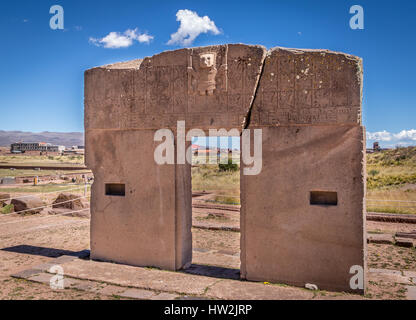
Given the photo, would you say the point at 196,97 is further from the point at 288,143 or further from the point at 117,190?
the point at 117,190

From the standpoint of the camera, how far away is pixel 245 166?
15.6 ft

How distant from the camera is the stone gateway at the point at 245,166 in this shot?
4355 millimetres

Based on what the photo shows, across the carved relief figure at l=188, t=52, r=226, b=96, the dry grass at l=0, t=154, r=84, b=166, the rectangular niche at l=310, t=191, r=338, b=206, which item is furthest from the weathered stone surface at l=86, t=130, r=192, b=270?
the dry grass at l=0, t=154, r=84, b=166

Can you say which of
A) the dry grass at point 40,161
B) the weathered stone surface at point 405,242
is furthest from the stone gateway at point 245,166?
the dry grass at point 40,161

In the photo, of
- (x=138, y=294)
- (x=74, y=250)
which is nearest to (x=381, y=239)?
(x=138, y=294)

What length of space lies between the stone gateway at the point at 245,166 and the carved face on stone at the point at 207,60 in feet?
0.05

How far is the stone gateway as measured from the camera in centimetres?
436

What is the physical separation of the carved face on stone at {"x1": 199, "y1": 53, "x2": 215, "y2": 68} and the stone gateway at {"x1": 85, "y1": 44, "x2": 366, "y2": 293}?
1 cm

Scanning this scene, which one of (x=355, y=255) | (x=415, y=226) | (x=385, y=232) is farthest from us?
(x=415, y=226)

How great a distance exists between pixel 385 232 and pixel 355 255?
5385 millimetres

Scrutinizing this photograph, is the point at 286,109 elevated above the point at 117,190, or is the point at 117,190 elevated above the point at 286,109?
the point at 286,109

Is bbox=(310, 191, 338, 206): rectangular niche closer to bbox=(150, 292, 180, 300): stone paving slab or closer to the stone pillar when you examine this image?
the stone pillar

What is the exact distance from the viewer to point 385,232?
895 centimetres

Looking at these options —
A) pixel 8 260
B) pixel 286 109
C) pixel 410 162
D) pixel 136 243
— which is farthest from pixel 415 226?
pixel 410 162
